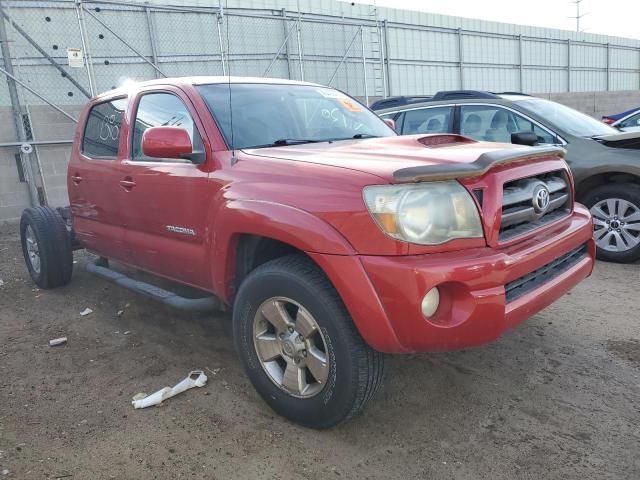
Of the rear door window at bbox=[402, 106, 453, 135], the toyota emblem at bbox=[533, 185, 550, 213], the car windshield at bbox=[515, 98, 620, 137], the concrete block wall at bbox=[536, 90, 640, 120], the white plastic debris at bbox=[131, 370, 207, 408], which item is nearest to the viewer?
the toyota emblem at bbox=[533, 185, 550, 213]

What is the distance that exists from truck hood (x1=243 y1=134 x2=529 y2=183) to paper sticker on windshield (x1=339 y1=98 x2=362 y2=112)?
690 millimetres

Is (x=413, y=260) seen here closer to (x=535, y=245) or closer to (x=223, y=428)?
(x=535, y=245)

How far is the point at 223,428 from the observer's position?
9.05 ft

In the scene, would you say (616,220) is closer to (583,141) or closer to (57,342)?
(583,141)

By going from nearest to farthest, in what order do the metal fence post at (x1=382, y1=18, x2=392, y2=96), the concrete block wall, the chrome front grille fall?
the chrome front grille → the metal fence post at (x1=382, y1=18, x2=392, y2=96) → the concrete block wall

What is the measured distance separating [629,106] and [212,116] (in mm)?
22404

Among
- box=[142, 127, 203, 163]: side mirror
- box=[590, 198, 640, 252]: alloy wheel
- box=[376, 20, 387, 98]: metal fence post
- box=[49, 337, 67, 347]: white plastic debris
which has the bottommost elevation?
box=[49, 337, 67, 347]: white plastic debris

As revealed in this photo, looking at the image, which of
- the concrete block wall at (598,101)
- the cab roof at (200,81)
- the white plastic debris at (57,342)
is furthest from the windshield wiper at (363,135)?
the concrete block wall at (598,101)

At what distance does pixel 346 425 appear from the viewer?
8.98ft

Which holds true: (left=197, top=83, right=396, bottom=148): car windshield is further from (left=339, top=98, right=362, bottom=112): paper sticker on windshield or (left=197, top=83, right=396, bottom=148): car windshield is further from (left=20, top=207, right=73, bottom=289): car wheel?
(left=20, top=207, right=73, bottom=289): car wheel

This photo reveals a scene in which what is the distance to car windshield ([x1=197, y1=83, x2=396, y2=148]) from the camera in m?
3.31

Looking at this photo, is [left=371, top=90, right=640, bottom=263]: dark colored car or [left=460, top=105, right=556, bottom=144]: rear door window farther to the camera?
[left=460, top=105, right=556, bottom=144]: rear door window

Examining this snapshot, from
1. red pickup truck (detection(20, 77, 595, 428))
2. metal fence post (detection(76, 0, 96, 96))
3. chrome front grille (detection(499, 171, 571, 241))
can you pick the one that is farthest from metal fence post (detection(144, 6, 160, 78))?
chrome front grille (detection(499, 171, 571, 241))

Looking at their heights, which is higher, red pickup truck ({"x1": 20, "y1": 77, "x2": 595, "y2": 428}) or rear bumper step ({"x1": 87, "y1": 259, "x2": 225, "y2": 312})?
red pickup truck ({"x1": 20, "y1": 77, "x2": 595, "y2": 428})
